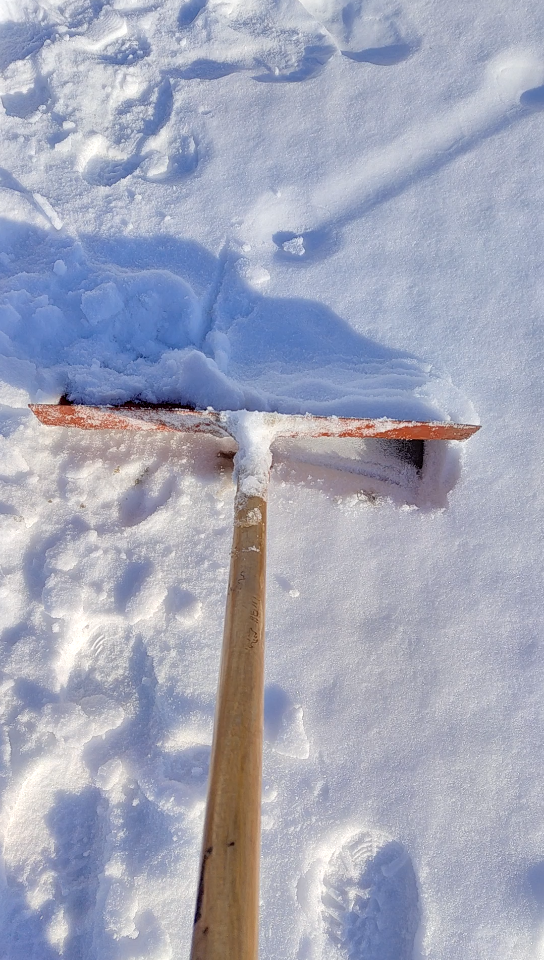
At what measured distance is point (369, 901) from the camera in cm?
170

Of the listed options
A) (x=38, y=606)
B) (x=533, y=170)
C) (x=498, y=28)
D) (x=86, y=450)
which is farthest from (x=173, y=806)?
(x=498, y=28)

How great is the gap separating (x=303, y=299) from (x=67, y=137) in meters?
0.97

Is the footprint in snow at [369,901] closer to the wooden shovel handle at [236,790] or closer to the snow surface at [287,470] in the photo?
the snow surface at [287,470]

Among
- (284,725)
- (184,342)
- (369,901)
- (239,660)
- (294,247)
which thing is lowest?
(369,901)

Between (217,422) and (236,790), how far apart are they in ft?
3.01

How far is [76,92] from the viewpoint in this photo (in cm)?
207

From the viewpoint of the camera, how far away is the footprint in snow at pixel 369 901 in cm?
167

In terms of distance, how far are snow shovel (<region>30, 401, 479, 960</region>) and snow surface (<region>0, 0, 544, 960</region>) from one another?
10 centimetres

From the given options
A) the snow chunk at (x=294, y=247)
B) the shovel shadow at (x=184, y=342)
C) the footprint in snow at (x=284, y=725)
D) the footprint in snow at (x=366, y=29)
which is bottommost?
the footprint in snow at (x=284, y=725)

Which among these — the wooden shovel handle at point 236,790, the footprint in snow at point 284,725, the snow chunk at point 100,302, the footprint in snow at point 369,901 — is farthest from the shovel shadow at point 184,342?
the footprint in snow at point 369,901

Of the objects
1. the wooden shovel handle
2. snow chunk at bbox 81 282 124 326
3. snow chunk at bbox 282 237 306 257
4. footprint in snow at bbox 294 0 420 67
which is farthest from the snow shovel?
footprint in snow at bbox 294 0 420 67

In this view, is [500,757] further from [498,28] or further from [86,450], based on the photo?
[498,28]

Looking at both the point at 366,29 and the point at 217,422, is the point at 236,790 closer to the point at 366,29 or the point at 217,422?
the point at 217,422

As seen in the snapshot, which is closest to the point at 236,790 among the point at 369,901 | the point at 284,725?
the point at 284,725
